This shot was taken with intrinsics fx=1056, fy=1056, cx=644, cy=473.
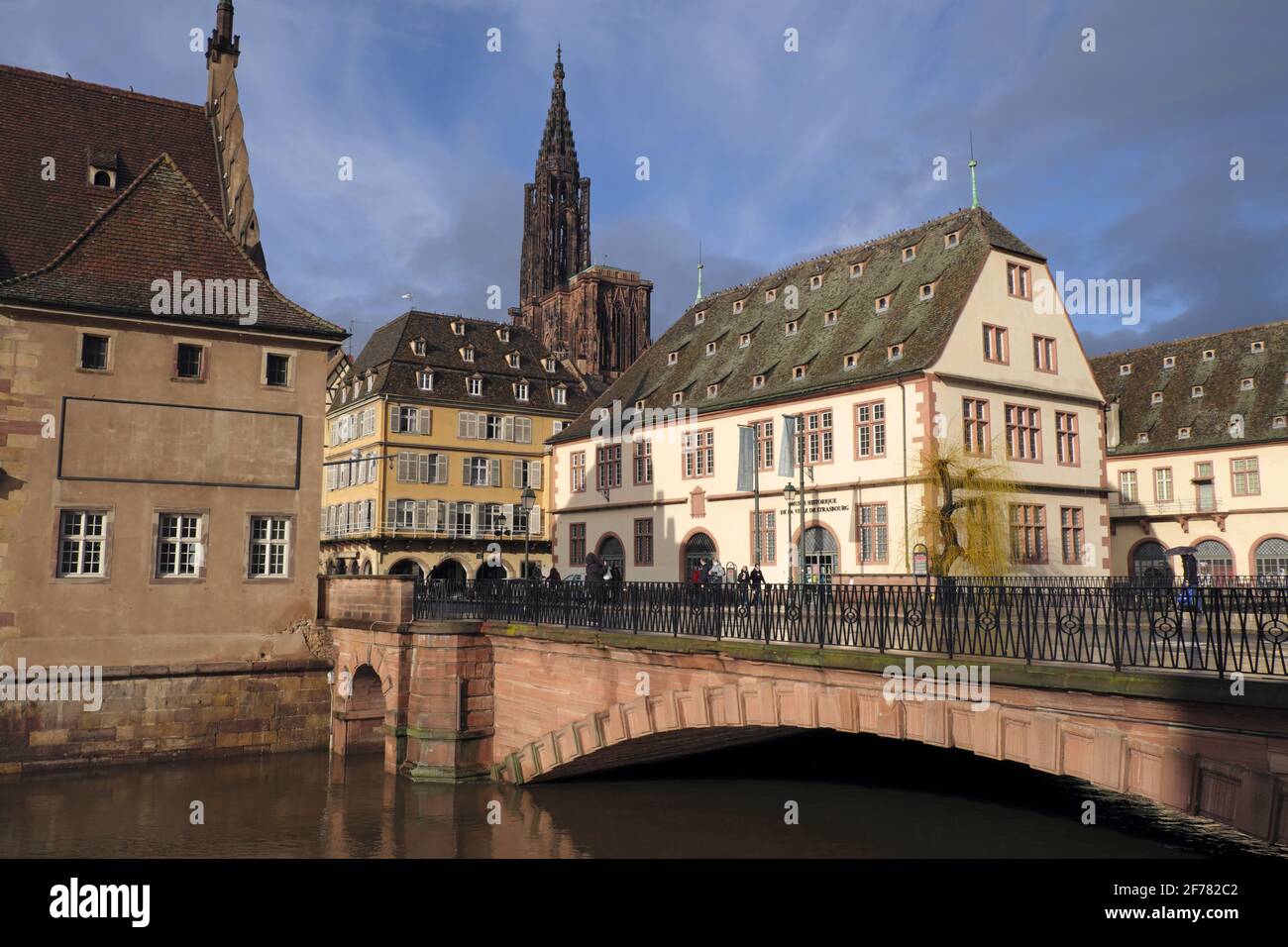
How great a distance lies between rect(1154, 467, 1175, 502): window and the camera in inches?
1825

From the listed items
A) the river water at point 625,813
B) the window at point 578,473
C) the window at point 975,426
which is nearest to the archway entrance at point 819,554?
the window at point 975,426

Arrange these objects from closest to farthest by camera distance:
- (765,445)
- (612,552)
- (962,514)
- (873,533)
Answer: (962,514) < (873,533) < (765,445) < (612,552)

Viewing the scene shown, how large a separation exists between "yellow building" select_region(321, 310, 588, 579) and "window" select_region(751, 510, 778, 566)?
15.8m

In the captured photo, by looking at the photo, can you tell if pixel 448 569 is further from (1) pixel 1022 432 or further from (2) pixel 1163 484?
(2) pixel 1163 484

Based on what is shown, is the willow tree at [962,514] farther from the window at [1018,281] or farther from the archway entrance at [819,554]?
the window at [1018,281]

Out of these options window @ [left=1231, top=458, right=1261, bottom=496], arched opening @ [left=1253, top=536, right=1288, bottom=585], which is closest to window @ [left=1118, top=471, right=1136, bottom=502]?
window @ [left=1231, top=458, right=1261, bottom=496]

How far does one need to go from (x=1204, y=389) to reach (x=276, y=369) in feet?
131

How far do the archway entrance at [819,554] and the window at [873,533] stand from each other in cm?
110

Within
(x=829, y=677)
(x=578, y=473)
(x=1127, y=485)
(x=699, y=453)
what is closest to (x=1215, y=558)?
(x=1127, y=485)

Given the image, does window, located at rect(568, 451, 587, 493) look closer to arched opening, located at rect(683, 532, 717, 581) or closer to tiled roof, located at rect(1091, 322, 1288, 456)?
arched opening, located at rect(683, 532, 717, 581)

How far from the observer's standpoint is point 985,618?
12.0 metres

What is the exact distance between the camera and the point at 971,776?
73.1ft
